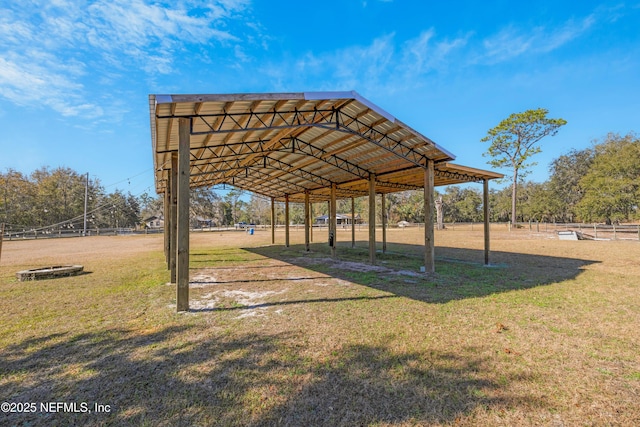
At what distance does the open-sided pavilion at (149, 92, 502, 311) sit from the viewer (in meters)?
5.44

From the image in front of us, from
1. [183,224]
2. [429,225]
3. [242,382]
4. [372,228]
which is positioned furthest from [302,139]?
[242,382]

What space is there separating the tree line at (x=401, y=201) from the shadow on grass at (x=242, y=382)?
1222 centimetres

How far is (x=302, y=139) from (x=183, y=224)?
5.13 metres

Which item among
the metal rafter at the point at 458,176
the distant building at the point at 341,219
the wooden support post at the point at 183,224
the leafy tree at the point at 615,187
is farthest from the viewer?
the distant building at the point at 341,219

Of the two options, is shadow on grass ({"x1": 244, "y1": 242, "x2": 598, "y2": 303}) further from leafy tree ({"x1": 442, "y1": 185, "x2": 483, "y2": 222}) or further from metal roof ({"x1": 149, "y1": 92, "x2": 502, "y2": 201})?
leafy tree ({"x1": 442, "y1": 185, "x2": 483, "y2": 222})

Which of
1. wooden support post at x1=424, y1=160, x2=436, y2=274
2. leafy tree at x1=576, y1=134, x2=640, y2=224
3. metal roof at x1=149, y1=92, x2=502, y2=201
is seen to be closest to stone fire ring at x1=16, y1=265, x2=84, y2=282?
metal roof at x1=149, y1=92, x2=502, y2=201

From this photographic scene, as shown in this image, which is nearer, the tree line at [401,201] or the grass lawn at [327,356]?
the grass lawn at [327,356]

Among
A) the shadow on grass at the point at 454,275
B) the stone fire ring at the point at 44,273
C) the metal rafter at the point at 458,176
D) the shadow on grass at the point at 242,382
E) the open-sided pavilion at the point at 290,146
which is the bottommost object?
the shadow on grass at the point at 454,275

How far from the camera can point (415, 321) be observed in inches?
185

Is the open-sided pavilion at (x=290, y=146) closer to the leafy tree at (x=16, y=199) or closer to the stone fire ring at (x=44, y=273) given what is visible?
the stone fire ring at (x=44, y=273)

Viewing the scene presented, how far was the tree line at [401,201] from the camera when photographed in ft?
96.4

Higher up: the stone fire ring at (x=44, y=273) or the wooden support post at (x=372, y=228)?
the wooden support post at (x=372, y=228)

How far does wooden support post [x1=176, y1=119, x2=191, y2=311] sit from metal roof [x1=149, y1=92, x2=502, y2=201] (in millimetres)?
538

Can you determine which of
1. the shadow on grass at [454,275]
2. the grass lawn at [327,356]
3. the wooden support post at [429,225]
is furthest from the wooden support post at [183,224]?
the wooden support post at [429,225]
